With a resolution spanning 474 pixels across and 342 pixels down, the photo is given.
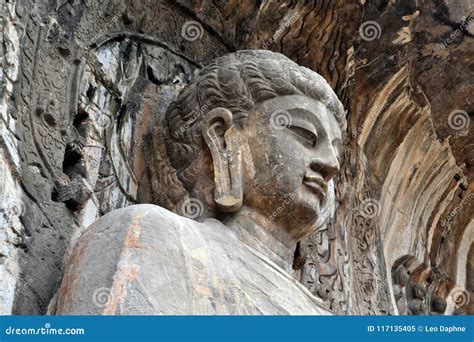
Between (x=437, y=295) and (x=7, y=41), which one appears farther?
(x=437, y=295)

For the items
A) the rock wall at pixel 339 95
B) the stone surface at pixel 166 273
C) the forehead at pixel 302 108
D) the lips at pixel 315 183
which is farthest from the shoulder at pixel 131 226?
the forehead at pixel 302 108

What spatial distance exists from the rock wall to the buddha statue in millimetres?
208

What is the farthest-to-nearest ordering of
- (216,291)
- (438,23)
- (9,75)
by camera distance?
1. (438,23)
2. (9,75)
3. (216,291)

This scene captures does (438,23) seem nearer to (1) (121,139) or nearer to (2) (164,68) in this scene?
(2) (164,68)

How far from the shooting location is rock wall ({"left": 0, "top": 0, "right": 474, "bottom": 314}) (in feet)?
14.1

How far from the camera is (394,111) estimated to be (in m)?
6.21

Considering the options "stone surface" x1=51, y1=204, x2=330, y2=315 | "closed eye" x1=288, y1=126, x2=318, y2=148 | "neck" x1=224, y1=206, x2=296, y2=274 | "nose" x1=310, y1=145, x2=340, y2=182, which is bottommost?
"stone surface" x1=51, y1=204, x2=330, y2=315

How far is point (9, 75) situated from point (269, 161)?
0.89 metres

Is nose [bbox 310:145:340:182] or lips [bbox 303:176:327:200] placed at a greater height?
nose [bbox 310:145:340:182]

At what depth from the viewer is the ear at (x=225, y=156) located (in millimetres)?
4477

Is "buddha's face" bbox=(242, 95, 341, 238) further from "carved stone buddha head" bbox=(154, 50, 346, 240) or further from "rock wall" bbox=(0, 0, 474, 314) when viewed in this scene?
"rock wall" bbox=(0, 0, 474, 314)

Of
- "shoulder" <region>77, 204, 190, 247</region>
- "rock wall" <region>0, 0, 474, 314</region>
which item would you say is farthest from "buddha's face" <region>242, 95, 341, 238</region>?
"shoulder" <region>77, 204, 190, 247</region>

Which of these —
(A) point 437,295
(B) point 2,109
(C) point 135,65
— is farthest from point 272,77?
(A) point 437,295

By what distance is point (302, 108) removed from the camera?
4.61 m
